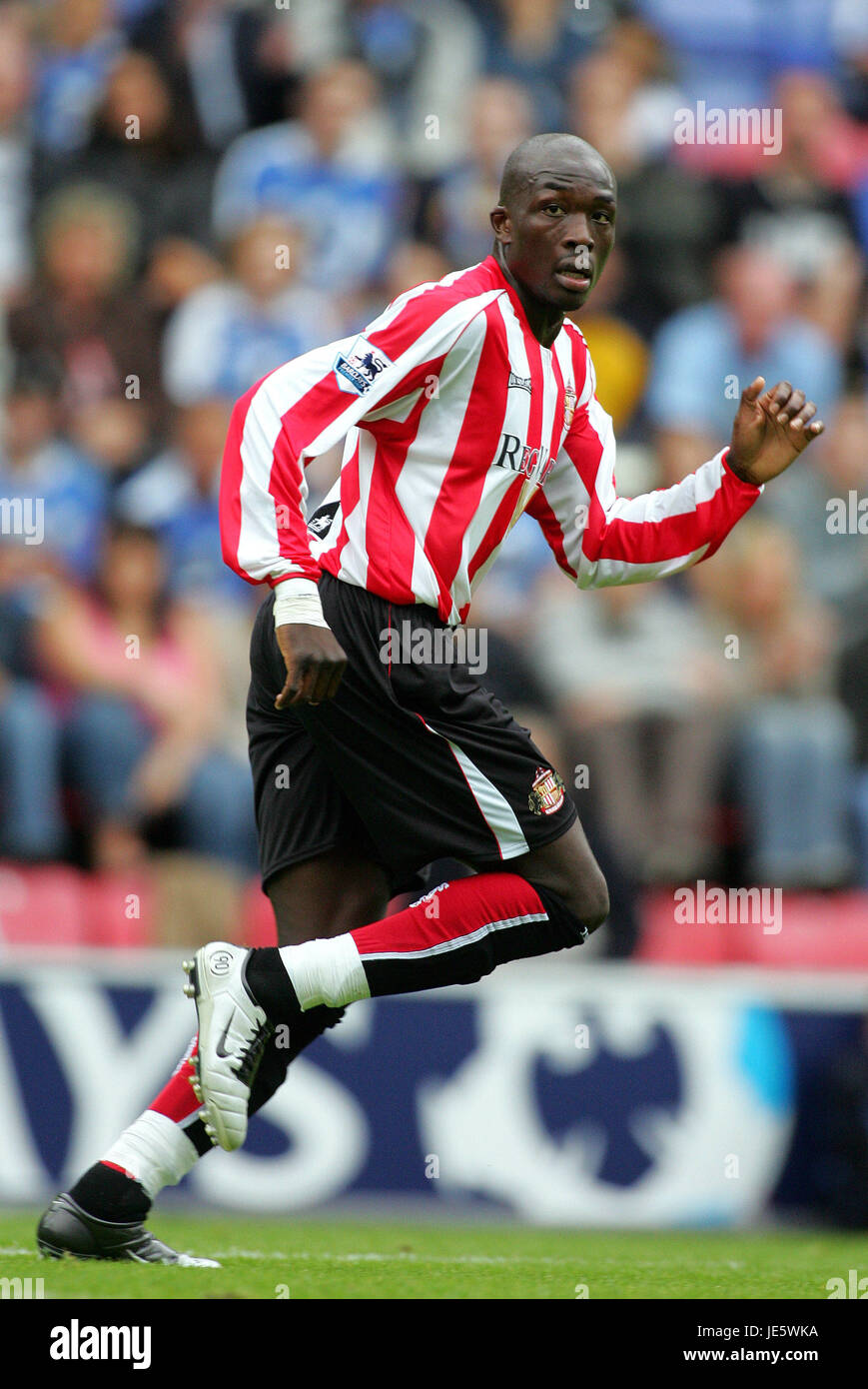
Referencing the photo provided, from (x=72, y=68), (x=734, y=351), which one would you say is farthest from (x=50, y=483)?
(x=734, y=351)

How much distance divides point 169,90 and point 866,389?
13.2 feet

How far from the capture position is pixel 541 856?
4.10m

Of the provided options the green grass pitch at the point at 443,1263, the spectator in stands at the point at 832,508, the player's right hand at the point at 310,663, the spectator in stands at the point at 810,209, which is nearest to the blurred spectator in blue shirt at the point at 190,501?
the spectator in stands at the point at 832,508

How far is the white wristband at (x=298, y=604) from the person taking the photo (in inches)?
150

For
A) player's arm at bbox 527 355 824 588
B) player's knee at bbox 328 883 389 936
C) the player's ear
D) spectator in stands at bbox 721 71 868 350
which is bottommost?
player's knee at bbox 328 883 389 936

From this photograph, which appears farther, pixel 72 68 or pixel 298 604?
pixel 72 68

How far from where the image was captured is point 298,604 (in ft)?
12.6

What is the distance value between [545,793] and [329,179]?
20.7 ft

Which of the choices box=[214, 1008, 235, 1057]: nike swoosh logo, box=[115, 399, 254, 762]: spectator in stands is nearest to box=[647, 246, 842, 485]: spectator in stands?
box=[115, 399, 254, 762]: spectator in stands

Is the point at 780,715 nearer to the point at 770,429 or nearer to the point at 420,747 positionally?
the point at 770,429

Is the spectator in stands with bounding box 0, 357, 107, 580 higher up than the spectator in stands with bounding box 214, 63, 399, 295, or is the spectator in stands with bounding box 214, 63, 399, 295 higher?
the spectator in stands with bounding box 214, 63, 399, 295

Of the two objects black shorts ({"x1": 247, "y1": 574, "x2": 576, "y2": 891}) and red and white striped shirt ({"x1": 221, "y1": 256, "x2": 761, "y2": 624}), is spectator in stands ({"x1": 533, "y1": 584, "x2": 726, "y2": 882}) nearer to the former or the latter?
red and white striped shirt ({"x1": 221, "y1": 256, "x2": 761, "y2": 624})

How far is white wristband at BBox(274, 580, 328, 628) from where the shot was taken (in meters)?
3.82

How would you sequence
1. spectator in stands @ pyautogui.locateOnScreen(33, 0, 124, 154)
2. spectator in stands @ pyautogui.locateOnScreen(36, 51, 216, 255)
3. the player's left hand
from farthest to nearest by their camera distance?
1. spectator in stands @ pyautogui.locateOnScreen(33, 0, 124, 154)
2. spectator in stands @ pyautogui.locateOnScreen(36, 51, 216, 255)
3. the player's left hand
